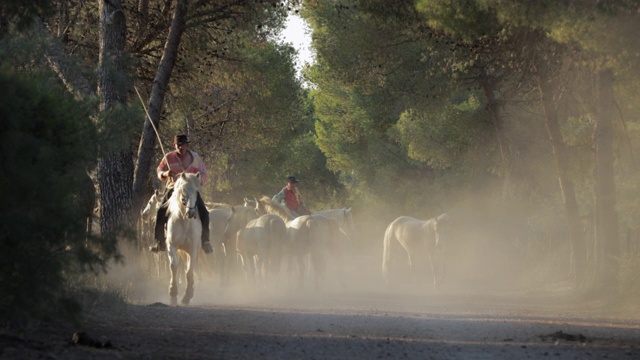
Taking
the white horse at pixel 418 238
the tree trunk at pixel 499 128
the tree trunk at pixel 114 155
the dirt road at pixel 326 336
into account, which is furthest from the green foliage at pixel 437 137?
the dirt road at pixel 326 336

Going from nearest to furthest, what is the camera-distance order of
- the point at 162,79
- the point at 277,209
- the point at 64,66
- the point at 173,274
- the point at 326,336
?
the point at 326,336 → the point at 173,274 → the point at 64,66 → the point at 162,79 → the point at 277,209

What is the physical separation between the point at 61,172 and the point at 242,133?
30.6 metres

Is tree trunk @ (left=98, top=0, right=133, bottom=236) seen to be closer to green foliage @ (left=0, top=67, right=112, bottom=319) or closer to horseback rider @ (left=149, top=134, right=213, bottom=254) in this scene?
horseback rider @ (left=149, top=134, right=213, bottom=254)

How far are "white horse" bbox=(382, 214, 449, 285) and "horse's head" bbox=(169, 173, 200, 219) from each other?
10176 millimetres

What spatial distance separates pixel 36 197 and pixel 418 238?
19.7 meters

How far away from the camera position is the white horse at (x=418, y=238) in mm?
27594

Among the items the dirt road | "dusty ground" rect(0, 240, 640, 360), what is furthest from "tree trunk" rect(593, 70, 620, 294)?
the dirt road

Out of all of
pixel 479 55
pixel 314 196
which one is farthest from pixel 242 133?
pixel 314 196

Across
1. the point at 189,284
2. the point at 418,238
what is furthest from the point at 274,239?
the point at 189,284

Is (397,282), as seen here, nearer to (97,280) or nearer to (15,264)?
(97,280)

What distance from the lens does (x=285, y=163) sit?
7506cm

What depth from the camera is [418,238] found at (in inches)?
1136

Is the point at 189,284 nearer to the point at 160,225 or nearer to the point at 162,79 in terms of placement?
the point at 160,225

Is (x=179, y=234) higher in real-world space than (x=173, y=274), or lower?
higher
